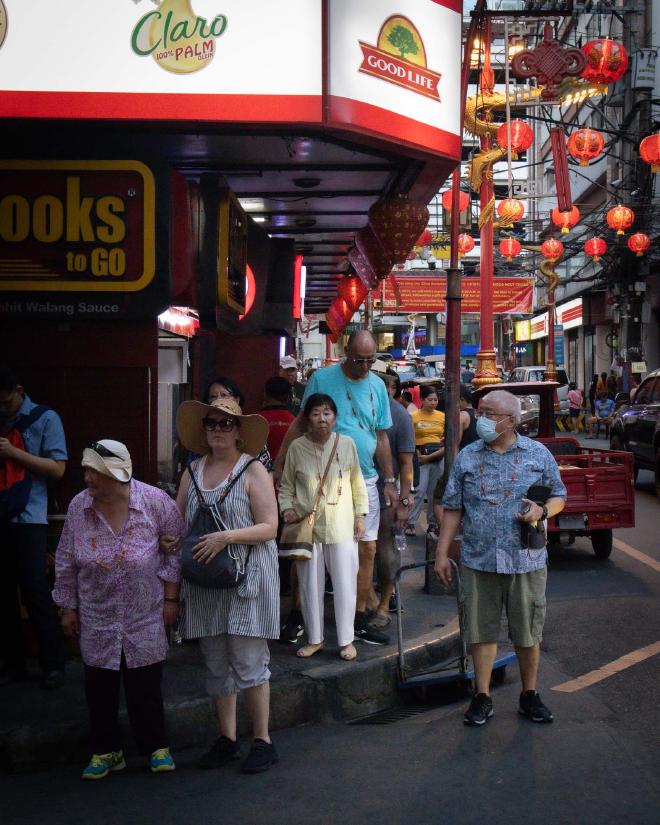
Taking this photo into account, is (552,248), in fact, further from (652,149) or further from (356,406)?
(356,406)

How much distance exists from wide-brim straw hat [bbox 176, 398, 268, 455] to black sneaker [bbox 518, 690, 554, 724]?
6.69ft

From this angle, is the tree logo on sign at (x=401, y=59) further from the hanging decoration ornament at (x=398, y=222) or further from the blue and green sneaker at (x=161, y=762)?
the blue and green sneaker at (x=161, y=762)

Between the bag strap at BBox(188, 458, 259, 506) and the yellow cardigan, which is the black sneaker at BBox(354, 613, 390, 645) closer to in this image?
the yellow cardigan

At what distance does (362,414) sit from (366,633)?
149 cm

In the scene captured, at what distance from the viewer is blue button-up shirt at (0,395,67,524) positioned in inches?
221

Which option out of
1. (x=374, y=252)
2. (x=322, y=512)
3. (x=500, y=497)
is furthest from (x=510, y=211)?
(x=500, y=497)

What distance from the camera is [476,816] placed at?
4.02 metres

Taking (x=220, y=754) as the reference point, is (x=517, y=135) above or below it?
above

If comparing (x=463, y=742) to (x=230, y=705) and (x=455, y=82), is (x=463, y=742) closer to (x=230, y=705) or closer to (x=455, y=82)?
(x=230, y=705)

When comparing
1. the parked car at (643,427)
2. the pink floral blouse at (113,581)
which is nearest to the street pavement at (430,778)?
the pink floral blouse at (113,581)

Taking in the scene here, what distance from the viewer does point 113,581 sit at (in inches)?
174

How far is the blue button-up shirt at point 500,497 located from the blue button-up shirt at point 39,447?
2376mm

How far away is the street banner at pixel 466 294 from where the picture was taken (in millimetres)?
33156

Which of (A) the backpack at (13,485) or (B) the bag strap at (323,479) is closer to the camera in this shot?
(A) the backpack at (13,485)
